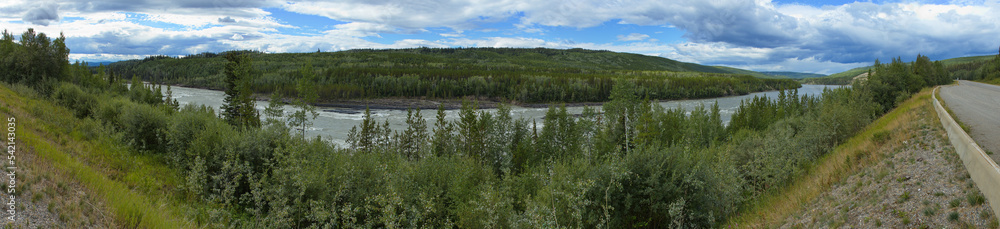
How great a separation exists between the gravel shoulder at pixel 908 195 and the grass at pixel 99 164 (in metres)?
14.1

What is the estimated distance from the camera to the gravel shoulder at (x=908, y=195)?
749 cm

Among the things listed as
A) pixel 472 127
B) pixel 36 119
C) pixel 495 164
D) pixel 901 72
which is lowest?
pixel 495 164

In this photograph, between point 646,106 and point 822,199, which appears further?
point 646,106

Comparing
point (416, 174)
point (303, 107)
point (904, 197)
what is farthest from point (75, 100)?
point (904, 197)

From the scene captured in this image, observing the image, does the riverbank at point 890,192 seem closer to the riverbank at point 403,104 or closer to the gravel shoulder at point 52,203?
the gravel shoulder at point 52,203

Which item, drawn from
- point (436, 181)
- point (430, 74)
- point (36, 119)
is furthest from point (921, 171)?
point (430, 74)

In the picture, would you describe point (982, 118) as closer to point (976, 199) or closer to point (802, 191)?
point (802, 191)

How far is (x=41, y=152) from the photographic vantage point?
11.8 m

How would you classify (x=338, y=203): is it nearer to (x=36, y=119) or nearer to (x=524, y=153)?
(x=36, y=119)

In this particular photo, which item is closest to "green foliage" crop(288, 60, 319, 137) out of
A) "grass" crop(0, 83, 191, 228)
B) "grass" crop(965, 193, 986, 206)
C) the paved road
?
"grass" crop(0, 83, 191, 228)

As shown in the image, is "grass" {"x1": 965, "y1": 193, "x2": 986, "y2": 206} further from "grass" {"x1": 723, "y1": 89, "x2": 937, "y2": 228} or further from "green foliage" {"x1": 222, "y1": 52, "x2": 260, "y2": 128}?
"green foliage" {"x1": 222, "y1": 52, "x2": 260, "y2": 128}

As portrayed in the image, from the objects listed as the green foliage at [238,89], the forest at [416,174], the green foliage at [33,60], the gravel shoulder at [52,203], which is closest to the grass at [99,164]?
the gravel shoulder at [52,203]

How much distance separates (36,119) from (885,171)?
29.8 m

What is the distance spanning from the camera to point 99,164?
1408 cm
